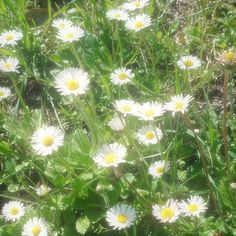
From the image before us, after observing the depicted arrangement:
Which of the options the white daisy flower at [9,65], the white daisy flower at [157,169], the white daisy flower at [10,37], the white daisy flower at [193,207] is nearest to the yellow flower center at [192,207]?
the white daisy flower at [193,207]

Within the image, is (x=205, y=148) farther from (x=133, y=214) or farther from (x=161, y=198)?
(x=133, y=214)

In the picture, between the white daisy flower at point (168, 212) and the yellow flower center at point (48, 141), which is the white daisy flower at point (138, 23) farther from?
the white daisy flower at point (168, 212)

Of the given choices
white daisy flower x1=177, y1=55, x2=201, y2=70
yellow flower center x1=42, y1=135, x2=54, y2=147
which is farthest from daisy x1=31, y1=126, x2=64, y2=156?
white daisy flower x1=177, y1=55, x2=201, y2=70

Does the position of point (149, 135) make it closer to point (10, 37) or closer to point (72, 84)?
point (72, 84)

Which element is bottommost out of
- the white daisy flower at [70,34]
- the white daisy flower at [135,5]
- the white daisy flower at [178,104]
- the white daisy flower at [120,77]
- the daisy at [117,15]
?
the white daisy flower at [178,104]

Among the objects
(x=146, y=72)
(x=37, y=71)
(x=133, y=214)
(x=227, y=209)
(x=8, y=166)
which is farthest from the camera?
(x=37, y=71)

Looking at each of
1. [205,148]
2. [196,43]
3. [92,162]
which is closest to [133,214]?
[92,162]

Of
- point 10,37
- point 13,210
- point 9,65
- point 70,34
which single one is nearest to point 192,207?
point 13,210
